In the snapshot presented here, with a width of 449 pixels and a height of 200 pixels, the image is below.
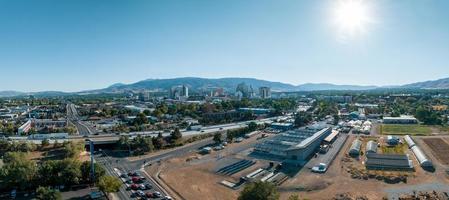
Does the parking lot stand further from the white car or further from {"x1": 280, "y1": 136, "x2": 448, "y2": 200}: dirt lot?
the white car

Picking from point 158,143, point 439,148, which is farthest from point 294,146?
point 439,148

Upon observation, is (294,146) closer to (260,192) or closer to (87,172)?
(260,192)

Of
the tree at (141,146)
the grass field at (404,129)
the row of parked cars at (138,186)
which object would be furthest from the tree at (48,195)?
Result: the grass field at (404,129)

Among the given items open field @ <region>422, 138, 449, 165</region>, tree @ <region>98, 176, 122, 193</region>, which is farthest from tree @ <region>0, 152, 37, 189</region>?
open field @ <region>422, 138, 449, 165</region>

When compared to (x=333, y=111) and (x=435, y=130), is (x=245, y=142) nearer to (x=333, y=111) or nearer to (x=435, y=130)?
(x=435, y=130)

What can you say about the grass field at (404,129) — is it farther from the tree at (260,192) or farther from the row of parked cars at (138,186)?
the row of parked cars at (138,186)

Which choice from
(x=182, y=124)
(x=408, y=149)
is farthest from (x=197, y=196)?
(x=182, y=124)
